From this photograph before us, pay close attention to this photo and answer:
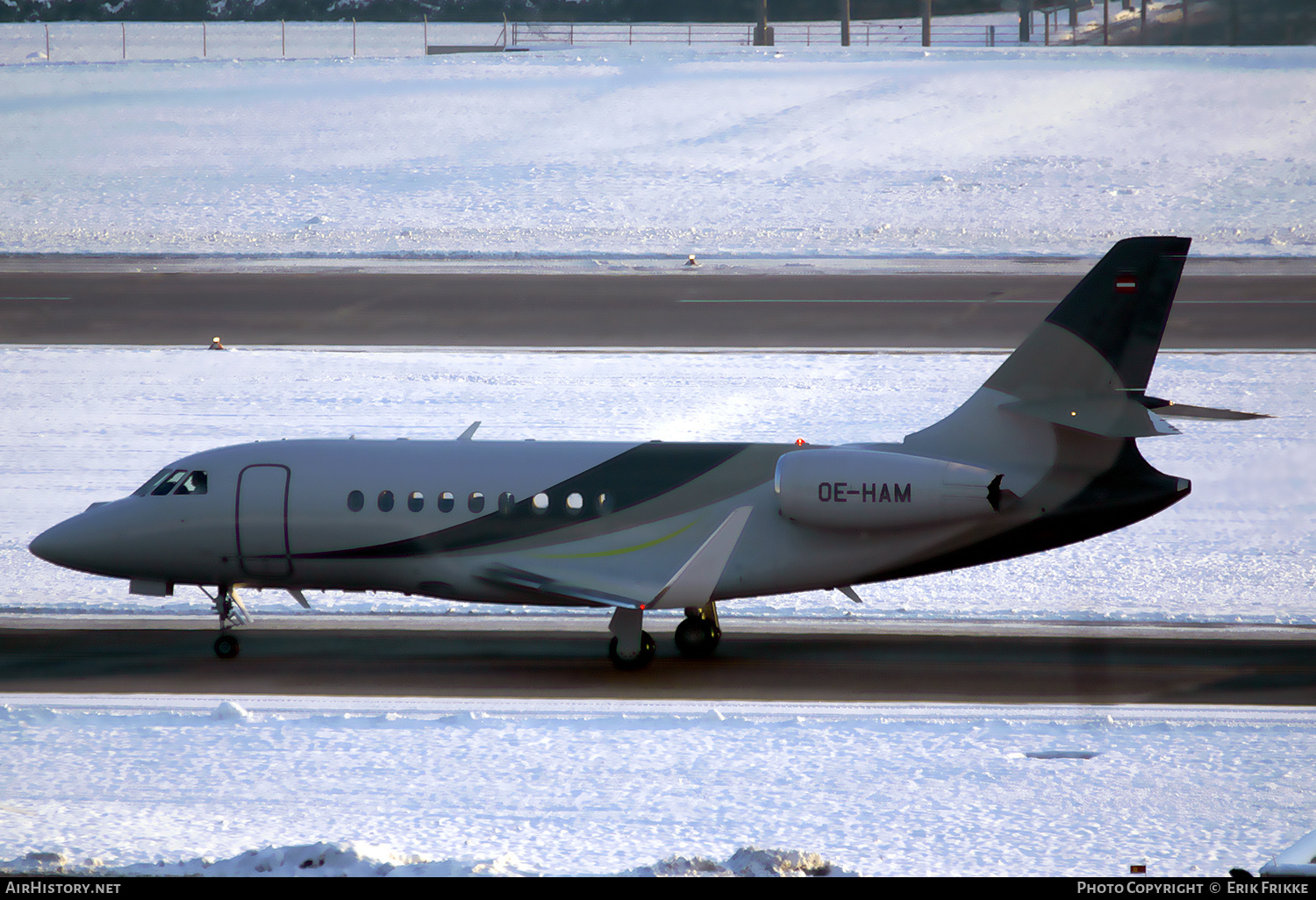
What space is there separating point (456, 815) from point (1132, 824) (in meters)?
6.20

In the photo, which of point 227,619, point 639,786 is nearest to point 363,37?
point 227,619

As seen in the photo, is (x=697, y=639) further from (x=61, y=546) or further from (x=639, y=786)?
(x=61, y=546)

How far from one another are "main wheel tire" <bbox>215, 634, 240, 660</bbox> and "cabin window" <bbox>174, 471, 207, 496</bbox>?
2.05m

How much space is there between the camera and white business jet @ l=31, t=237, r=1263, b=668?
17984 mm

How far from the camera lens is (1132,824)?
12.8 meters

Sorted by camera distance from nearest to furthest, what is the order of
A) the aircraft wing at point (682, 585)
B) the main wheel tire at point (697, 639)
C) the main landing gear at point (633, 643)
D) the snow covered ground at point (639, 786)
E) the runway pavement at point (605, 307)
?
the snow covered ground at point (639, 786) → the aircraft wing at point (682, 585) → the main landing gear at point (633, 643) → the main wheel tire at point (697, 639) → the runway pavement at point (605, 307)

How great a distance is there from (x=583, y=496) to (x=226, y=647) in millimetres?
5224

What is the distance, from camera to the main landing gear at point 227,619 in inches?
745

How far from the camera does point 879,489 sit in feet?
58.9

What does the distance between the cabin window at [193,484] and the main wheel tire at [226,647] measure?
2055 millimetres

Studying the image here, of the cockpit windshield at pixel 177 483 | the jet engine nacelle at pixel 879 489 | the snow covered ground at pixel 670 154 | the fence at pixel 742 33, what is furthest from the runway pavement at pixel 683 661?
the fence at pixel 742 33

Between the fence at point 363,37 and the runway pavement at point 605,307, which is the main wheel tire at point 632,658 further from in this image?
the fence at point 363,37
